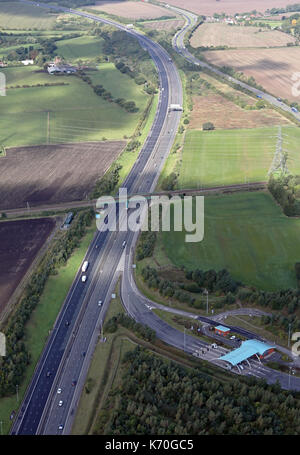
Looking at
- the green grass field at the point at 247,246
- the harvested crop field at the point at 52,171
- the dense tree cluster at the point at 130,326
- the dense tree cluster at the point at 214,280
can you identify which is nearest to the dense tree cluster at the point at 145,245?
the green grass field at the point at 247,246

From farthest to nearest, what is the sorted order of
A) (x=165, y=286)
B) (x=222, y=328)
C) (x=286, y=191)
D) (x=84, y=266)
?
(x=286, y=191) → (x=84, y=266) → (x=165, y=286) → (x=222, y=328)

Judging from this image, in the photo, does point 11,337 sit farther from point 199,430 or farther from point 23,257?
point 199,430

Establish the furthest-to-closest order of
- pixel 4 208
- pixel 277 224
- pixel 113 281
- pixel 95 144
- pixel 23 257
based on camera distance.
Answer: pixel 95 144 < pixel 4 208 < pixel 277 224 < pixel 23 257 < pixel 113 281

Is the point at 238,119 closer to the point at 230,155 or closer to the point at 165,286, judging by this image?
the point at 230,155

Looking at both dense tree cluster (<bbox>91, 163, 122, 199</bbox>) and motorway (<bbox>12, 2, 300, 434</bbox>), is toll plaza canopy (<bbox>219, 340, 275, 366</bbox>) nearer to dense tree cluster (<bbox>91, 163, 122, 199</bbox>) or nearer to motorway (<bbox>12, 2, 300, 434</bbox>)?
motorway (<bbox>12, 2, 300, 434</bbox>)

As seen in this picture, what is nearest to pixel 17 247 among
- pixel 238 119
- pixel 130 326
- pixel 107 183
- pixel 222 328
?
pixel 107 183

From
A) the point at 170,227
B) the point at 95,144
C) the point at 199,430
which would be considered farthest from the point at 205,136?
the point at 199,430
